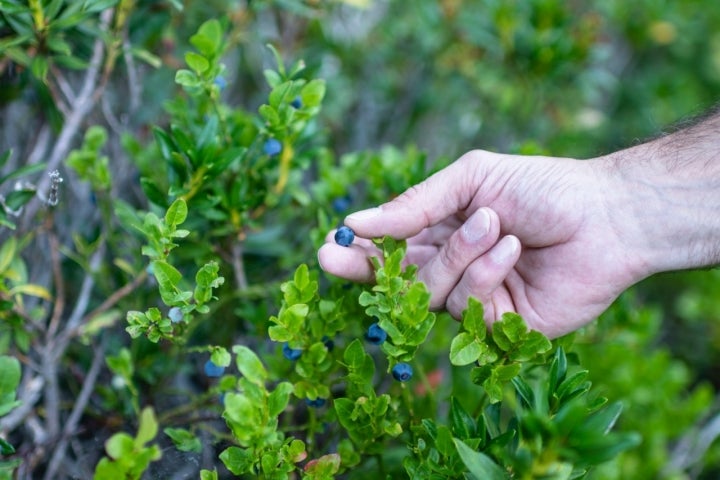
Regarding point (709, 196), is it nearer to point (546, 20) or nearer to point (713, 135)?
point (713, 135)

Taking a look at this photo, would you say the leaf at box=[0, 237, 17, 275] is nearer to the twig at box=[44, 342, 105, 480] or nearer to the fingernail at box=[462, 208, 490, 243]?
the twig at box=[44, 342, 105, 480]

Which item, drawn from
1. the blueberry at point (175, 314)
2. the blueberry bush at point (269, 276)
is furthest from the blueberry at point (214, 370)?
the blueberry at point (175, 314)

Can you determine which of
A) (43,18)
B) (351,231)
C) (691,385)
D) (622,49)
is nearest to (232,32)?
(43,18)

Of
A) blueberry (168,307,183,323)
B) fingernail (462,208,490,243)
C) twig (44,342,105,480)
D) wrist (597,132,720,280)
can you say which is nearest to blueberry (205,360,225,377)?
blueberry (168,307,183,323)

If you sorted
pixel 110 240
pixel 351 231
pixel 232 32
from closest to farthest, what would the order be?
pixel 351 231
pixel 110 240
pixel 232 32

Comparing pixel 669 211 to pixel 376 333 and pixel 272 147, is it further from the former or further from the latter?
pixel 272 147

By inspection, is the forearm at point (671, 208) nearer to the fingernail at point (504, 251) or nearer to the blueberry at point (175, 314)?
the fingernail at point (504, 251)
